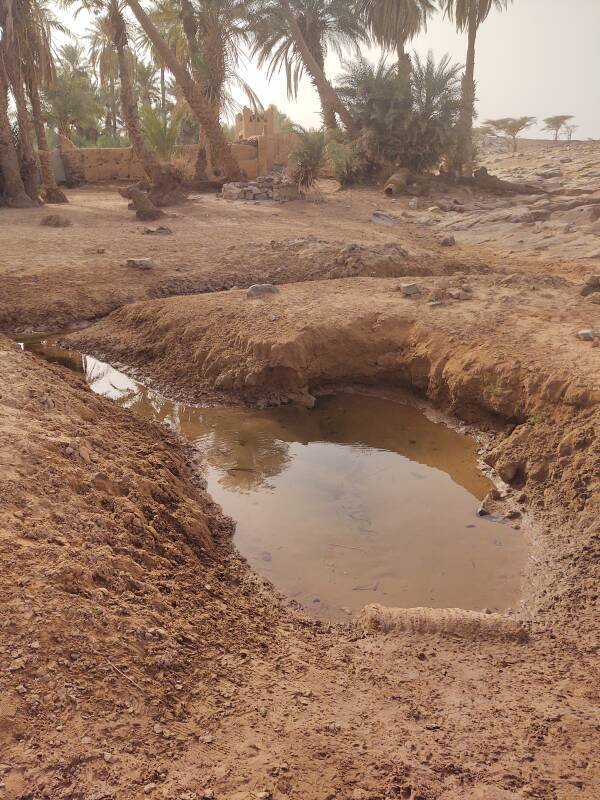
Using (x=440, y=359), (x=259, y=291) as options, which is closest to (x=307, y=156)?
(x=259, y=291)

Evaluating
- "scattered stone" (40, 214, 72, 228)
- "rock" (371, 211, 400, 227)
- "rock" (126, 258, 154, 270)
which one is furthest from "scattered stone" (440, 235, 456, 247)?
"scattered stone" (40, 214, 72, 228)

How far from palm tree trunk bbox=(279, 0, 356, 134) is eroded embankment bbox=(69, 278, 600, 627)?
11918mm

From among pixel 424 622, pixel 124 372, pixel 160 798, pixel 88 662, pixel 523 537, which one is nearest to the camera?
pixel 160 798

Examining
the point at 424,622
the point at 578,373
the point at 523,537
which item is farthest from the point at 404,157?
the point at 424,622

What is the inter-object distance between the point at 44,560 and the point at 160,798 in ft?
3.65

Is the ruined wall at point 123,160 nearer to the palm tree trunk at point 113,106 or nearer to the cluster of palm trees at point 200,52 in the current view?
the cluster of palm trees at point 200,52

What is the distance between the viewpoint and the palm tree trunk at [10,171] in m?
12.9

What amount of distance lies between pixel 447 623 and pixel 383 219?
1052cm

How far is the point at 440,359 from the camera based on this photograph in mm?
5746

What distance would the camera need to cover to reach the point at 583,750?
2305 millimetres

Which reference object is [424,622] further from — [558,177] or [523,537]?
[558,177]

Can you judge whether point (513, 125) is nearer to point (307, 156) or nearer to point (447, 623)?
point (307, 156)

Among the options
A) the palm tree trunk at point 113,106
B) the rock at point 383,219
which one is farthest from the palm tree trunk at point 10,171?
the palm tree trunk at point 113,106

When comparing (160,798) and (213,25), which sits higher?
(213,25)
